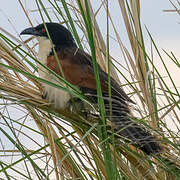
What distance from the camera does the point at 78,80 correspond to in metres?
1.33

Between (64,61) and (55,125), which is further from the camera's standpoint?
(64,61)

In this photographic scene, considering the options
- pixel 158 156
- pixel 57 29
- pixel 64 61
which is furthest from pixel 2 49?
pixel 57 29

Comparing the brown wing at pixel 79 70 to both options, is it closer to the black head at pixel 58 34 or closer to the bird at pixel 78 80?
the bird at pixel 78 80

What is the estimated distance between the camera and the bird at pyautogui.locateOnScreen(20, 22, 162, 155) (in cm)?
99

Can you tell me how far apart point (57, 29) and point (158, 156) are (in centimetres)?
94

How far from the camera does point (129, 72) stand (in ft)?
3.86

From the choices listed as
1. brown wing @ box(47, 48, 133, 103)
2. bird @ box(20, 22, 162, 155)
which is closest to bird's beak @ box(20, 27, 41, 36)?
bird @ box(20, 22, 162, 155)

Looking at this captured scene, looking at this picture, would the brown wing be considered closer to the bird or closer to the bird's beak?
the bird

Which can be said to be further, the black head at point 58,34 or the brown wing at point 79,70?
the black head at point 58,34

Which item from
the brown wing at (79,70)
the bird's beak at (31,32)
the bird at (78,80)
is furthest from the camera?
the bird's beak at (31,32)

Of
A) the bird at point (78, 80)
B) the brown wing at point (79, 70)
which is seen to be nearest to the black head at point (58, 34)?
the bird at point (78, 80)

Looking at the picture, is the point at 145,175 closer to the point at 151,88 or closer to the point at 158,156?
the point at 158,156

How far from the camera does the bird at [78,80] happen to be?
38.8 inches

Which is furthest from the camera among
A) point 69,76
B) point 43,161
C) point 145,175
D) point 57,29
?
point 57,29
